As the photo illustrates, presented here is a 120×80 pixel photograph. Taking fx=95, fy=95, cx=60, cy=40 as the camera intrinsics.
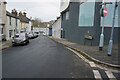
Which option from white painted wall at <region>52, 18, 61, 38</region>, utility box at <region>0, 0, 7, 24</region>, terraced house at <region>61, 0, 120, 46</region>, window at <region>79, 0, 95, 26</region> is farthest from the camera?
white painted wall at <region>52, 18, 61, 38</region>

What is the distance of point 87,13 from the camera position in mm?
11984

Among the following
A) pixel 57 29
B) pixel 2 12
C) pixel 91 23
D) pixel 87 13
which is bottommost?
pixel 91 23

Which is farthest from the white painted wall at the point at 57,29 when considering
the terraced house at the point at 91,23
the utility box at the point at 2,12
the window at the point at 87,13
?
the window at the point at 87,13

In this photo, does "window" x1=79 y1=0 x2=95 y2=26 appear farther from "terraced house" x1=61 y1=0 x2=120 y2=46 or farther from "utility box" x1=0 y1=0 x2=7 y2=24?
"utility box" x1=0 y1=0 x2=7 y2=24

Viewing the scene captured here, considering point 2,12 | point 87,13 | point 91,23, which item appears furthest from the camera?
point 2,12

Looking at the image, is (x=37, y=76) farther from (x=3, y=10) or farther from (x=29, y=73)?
(x=3, y=10)

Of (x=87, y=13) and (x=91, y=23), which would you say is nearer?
(x=91, y=23)

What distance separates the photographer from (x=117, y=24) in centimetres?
1070

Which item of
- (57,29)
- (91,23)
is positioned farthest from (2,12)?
(57,29)

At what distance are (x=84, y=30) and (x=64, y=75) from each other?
921 cm

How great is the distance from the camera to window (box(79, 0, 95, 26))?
11227mm

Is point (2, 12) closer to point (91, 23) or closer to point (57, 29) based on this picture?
point (91, 23)

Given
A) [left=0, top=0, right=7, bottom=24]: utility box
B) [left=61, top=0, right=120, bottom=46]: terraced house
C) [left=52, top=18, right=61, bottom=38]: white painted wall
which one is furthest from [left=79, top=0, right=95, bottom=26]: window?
[left=52, top=18, right=61, bottom=38]: white painted wall

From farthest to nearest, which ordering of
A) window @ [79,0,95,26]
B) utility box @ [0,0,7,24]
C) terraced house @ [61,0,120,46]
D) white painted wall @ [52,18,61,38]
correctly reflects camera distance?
white painted wall @ [52,18,61,38], utility box @ [0,0,7,24], window @ [79,0,95,26], terraced house @ [61,0,120,46]
